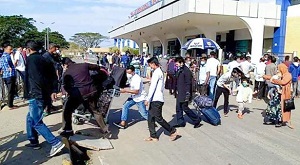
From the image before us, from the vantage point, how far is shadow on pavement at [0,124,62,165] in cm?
506

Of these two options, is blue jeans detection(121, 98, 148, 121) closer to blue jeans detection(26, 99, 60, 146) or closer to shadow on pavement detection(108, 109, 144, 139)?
shadow on pavement detection(108, 109, 144, 139)

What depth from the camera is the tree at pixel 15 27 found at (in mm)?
60691

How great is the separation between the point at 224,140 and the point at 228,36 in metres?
23.8

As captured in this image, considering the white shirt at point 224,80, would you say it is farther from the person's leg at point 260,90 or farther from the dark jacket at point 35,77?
the dark jacket at point 35,77

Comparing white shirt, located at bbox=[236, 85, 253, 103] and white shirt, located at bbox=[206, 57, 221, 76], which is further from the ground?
white shirt, located at bbox=[206, 57, 221, 76]

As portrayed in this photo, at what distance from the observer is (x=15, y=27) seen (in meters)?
65.1

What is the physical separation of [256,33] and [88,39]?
8672 centimetres

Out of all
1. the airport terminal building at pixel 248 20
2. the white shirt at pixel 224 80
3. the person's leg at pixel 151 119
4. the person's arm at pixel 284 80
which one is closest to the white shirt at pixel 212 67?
the white shirt at pixel 224 80

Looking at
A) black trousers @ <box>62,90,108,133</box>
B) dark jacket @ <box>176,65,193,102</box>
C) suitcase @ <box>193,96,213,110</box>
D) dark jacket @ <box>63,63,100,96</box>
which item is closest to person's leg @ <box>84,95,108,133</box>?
black trousers @ <box>62,90,108,133</box>

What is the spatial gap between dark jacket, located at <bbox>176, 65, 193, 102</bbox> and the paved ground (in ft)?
2.60

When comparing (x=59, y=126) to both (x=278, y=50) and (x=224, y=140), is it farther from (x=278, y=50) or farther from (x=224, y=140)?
(x=278, y=50)

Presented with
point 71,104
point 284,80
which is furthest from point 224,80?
point 71,104

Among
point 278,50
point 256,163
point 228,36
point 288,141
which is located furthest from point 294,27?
point 256,163

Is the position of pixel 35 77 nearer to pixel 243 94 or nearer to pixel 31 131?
pixel 31 131
